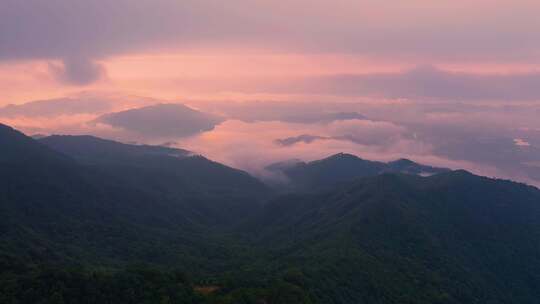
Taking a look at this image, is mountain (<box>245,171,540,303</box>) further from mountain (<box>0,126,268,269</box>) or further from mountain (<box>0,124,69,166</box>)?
mountain (<box>0,124,69,166</box>)

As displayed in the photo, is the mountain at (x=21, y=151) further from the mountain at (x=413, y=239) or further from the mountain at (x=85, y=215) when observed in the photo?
the mountain at (x=413, y=239)

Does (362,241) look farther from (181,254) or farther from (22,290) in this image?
(22,290)

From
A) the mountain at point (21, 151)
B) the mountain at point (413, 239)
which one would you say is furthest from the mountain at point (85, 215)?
the mountain at point (413, 239)

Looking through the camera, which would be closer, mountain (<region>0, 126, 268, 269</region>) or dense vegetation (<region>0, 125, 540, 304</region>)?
dense vegetation (<region>0, 125, 540, 304</region>)

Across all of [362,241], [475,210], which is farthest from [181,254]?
[475,210]

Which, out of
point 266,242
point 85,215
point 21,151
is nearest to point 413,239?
point 266,242

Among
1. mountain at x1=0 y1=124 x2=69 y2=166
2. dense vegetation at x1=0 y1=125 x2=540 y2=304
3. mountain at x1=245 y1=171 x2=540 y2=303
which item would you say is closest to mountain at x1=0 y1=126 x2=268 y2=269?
mountain at x1=0 y1=124 x2=69 y2=166
